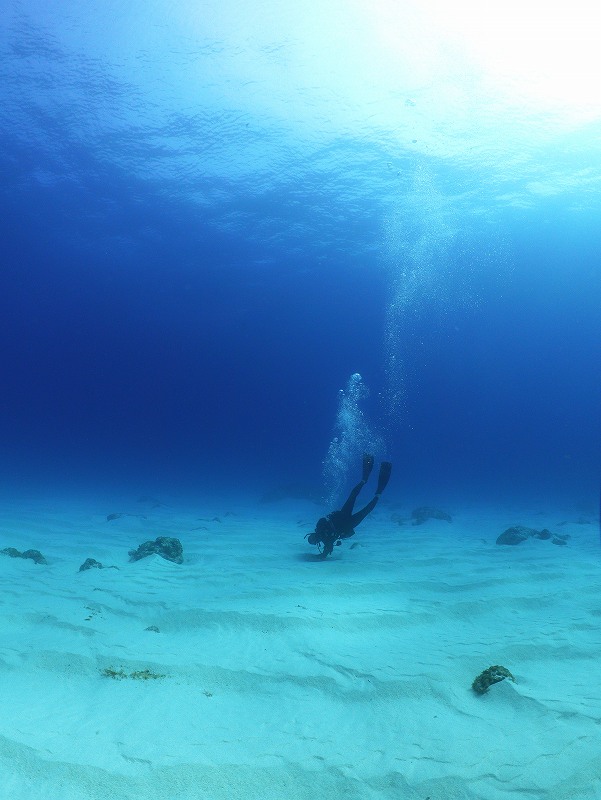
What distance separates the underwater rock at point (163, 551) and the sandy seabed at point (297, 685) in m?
1.09

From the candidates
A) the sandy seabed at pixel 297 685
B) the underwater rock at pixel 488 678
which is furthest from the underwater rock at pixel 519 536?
the underwater rock at pixel 488 678

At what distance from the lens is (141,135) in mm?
24422

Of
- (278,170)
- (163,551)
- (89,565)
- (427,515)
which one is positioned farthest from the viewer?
(278,170)

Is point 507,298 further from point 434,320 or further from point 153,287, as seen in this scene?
point 153,287

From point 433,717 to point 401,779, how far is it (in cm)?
70

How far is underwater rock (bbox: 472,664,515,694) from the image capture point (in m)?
3.44

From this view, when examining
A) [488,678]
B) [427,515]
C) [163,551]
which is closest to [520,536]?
[427,515]

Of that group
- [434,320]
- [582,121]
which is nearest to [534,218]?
[582,121]

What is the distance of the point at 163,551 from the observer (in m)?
8.20

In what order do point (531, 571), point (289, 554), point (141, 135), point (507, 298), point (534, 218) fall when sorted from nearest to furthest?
point (531, 571), point (289, 554), point (141, 135), point (534, 218), point (507, 298)

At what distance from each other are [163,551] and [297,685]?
5.22 meters

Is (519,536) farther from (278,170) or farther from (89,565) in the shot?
(278,170)

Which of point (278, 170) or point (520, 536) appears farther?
point (278, 170)

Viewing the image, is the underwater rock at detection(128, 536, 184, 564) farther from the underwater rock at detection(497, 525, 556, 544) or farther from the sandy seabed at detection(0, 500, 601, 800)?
the underwater rock at detection(497, 525, 556, 544)
